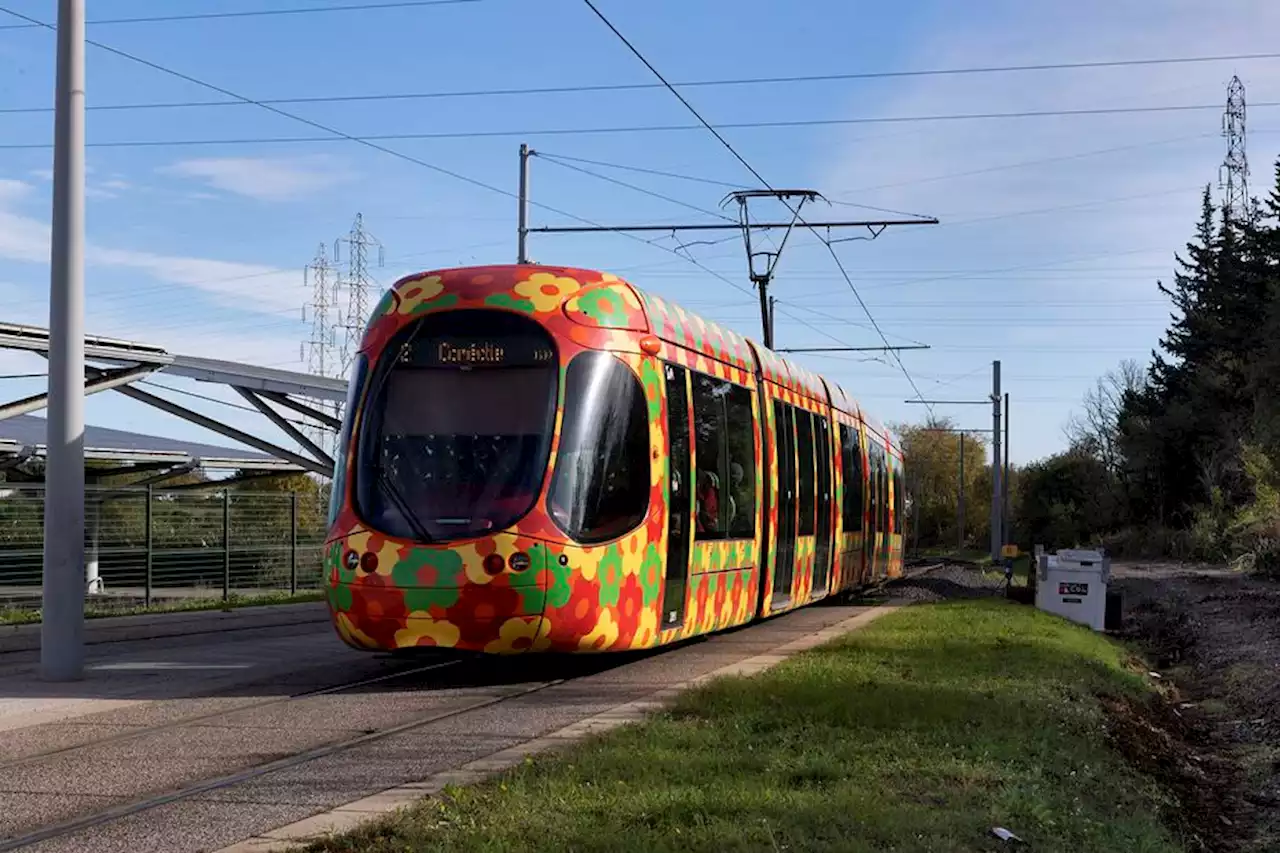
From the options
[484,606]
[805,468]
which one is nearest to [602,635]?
[484,606]

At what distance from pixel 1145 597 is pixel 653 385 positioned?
22.9 metres

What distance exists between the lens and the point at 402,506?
448 inches

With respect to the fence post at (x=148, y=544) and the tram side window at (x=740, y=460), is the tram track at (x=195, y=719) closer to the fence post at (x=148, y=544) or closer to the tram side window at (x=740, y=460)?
the tram side window at (x=740, y=460)

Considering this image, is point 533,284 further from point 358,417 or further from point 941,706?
point 941,706

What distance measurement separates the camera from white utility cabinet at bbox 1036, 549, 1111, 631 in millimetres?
23203

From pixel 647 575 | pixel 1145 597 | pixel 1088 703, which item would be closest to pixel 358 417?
pixel 647 575

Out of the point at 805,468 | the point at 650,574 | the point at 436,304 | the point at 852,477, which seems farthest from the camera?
the point at 852,477

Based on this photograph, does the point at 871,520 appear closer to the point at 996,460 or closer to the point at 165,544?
the point at 165,544

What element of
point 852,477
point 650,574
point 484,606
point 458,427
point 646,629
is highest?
point 458,427

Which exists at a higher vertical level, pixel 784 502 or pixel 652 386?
pixel 652 386

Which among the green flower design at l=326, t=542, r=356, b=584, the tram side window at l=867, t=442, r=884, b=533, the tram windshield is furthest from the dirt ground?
the green flower design at l=326, t=542, r=356, b=584

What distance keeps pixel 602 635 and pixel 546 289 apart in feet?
9.64

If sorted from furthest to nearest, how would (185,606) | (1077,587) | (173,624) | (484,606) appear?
(1077,587) < (185,606) < (173,624) < (484,606)

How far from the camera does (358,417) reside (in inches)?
466
